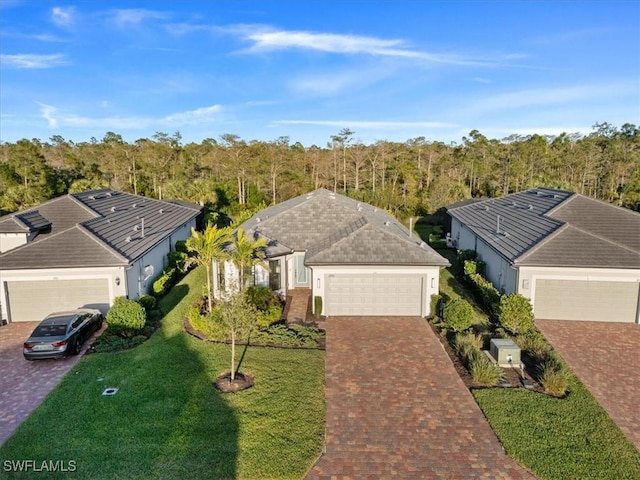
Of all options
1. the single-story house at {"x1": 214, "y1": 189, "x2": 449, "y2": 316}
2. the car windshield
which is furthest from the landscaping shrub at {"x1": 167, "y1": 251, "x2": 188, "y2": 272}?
the car windshield

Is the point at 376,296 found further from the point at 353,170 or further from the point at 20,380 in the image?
the point at 353,170

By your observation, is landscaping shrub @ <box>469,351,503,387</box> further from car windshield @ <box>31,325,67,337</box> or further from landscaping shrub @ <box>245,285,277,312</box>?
car windshield @ <box>31,325,67,337</box>

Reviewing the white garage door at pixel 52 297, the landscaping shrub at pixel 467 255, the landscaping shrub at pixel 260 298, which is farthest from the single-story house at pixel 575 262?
the white garage door at pixel 52 297

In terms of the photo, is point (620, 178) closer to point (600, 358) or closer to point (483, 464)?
point (600, 358)

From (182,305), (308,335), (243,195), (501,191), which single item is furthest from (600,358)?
(243,195)

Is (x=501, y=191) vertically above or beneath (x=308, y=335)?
above

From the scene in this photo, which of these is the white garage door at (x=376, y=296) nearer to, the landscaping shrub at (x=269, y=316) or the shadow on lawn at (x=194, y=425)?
the landscaping shrub at (x=269, y=316)
